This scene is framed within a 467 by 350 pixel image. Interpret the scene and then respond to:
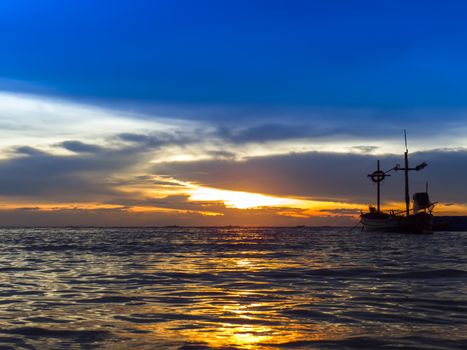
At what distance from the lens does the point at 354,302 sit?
45.6ft

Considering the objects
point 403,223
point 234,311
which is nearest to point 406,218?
point 403,223

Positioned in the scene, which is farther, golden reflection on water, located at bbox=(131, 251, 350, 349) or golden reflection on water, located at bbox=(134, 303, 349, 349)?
golden reflection on water, located at bbox=(131, 251, 350, 349)

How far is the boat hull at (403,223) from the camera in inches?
3927

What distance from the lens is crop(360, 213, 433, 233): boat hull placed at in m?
99.8

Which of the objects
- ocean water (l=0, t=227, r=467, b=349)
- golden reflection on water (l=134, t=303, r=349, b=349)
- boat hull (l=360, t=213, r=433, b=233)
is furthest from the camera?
boat hull (l=360, t=213, r=433, b=233)

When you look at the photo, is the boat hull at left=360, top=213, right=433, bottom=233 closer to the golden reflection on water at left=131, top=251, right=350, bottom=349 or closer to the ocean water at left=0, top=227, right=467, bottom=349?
the ocean water at left=0, top=227, right=467, bottom=349

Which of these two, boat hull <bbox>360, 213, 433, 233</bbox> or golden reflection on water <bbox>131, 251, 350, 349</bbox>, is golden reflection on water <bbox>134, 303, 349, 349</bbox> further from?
boat hull <bbox>360, 213, 433, 233</bbox>

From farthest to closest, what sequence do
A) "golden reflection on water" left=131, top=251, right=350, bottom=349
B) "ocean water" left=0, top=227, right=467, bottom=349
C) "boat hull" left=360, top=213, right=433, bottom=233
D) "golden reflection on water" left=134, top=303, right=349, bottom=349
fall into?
1. "boat hull" left=360, top=213, right=433, bottom=233
2. "golden reflection on water" left=131, top=251, right=350, bottom=349
3. "ocean water" left=0, top=227, right=467, bottom=349
4. "golden reflection on water" left=134, top=303, right=349, bottom=349

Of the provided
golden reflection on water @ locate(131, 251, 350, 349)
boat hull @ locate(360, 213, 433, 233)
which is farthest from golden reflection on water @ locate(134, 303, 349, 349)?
boat hull @ locate(360, 213, 433, 233)

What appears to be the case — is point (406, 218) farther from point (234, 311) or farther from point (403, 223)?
point (234, 311)

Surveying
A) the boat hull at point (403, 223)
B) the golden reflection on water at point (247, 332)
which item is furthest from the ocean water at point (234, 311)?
the boat hull at point (403, 223)

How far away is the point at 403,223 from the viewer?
4006 inches

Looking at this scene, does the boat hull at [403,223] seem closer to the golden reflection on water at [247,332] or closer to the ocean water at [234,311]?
Result: the ocean water at [234,311]

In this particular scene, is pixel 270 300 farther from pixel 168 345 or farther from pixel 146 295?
pixel 168 345
